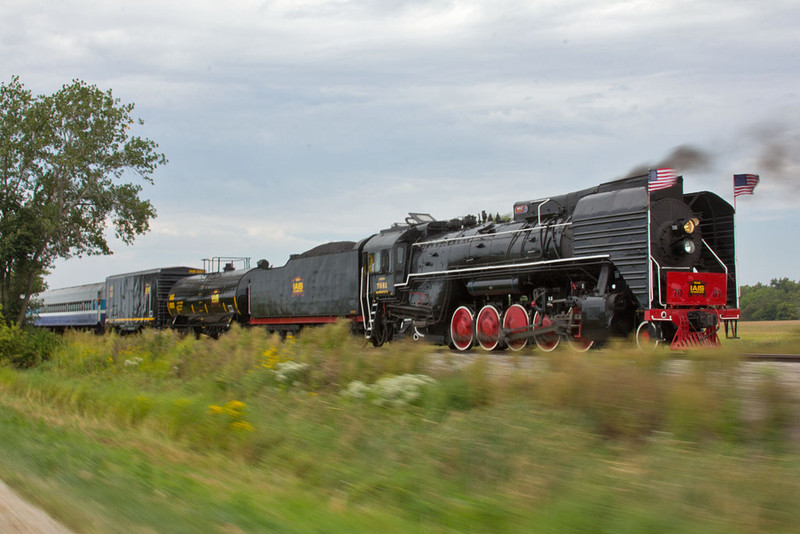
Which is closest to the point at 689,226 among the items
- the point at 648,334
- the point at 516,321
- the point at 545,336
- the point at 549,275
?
the point at 648,334

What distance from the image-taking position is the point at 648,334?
13.5 metres

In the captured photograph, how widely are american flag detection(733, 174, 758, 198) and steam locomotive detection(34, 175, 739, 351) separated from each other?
62 cm

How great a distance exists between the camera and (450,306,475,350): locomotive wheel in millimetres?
17828

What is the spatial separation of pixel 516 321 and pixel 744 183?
582cm

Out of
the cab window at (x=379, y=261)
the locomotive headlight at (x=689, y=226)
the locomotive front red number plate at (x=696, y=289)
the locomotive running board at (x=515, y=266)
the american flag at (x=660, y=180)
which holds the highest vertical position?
the american flag at (x=660, y=180)

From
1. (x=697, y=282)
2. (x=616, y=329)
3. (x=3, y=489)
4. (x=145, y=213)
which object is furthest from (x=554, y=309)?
(x=145, y=213)

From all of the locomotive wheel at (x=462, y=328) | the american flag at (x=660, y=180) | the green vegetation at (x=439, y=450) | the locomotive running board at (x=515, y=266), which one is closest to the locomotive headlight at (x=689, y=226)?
the american flag at (x=660, y=180)

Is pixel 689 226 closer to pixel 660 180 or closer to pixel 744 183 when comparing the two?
pixel 660 180

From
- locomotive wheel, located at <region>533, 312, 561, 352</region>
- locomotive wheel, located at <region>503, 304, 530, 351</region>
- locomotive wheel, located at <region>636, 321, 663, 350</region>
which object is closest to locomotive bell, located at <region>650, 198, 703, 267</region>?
locomotive wheel, located at <region>636, 321, 663, 350</region>

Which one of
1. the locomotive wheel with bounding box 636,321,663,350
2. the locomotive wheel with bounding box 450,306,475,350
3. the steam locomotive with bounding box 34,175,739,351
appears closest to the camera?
the locomotive wheel with bounding box 636,321,663,350

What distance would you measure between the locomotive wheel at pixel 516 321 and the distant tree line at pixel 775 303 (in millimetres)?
23609

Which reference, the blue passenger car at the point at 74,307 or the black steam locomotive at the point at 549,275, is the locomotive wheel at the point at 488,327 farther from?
the blue passenger car at the point at 74,307

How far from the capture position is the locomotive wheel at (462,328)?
17.8 meters

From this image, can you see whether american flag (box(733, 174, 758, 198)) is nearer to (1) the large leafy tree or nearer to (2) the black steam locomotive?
(2) the black steam locomotive
